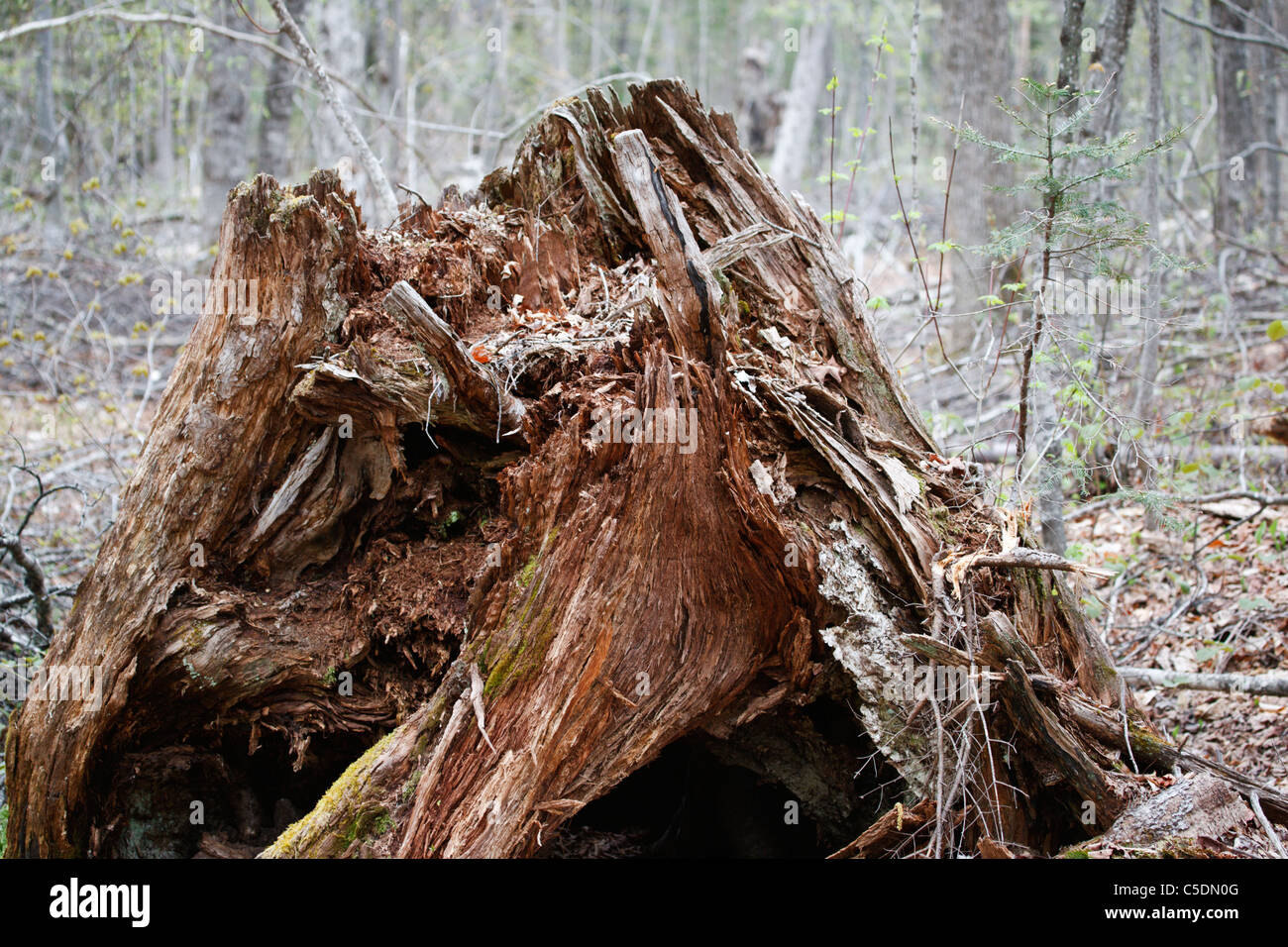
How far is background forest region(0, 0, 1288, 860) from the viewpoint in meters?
4.59

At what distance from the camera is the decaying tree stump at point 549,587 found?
10.2 feet

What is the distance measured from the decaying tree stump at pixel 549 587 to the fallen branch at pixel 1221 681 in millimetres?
1059

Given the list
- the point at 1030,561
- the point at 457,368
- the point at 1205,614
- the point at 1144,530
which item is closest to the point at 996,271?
the point at 1144,530

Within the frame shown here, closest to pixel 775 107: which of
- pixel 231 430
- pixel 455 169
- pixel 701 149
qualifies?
pixel 455 169

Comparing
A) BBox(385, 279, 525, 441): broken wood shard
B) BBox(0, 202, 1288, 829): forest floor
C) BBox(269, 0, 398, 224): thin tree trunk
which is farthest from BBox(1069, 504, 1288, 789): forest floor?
BBox(269, 0, 398, 224): thin tree trunk

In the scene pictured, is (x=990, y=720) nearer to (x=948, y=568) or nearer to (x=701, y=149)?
(x=948, y=568)

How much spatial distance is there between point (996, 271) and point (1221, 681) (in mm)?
4583

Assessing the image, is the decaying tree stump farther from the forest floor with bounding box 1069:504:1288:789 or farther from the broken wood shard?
the forest floor with bounding box 1069:504:1288:789

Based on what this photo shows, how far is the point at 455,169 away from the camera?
42.6 ft

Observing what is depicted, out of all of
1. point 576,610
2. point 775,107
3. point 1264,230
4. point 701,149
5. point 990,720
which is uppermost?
point 775,107

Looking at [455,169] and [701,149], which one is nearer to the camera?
[701,149]

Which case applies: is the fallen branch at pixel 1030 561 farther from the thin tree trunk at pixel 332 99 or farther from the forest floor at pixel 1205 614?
the thin tree trunk at pixel 332 99
